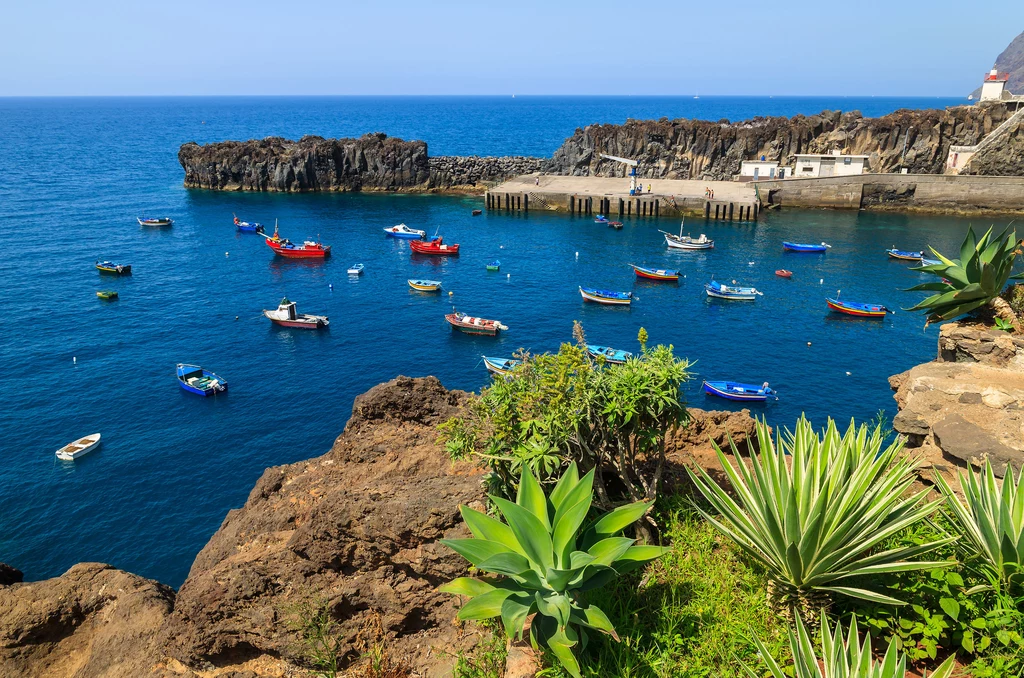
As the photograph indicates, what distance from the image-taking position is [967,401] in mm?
14555

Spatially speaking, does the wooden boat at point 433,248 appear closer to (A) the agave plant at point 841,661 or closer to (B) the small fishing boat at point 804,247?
(B) the small fishing boat at point 804,247

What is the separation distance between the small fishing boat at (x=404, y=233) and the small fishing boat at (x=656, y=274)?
29045mm

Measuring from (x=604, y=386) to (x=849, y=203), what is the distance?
9278 cm

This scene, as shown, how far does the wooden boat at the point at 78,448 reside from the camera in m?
35.6

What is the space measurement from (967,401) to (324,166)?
107 metres

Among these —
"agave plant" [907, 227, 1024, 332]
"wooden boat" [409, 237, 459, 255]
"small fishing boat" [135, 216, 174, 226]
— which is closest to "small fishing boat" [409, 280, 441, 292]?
"wooden boat" [409, 237, 459, 255]

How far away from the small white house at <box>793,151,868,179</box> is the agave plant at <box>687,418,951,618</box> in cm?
9278

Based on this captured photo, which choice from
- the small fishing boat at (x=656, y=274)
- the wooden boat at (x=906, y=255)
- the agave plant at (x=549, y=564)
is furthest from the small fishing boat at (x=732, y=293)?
the agave plant at (x=549, y=564)

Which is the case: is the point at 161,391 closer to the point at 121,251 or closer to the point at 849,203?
the point at 121,251

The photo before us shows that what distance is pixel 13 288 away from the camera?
61.6 metres

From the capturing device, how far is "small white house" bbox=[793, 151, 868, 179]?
89.6m

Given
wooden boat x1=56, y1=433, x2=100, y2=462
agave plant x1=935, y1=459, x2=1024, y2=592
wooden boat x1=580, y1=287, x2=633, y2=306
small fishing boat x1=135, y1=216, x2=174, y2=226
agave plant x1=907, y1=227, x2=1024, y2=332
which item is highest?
agave plant x1=907, y1=227, x2=1024, y2=332

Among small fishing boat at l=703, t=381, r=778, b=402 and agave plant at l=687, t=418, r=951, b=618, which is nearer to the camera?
agave plant at l=687, t=418, r=951, b=618

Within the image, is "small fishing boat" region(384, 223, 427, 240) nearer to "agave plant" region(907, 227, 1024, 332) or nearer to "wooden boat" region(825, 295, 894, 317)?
"wooden boat" region(825, 295, 894, 317)
